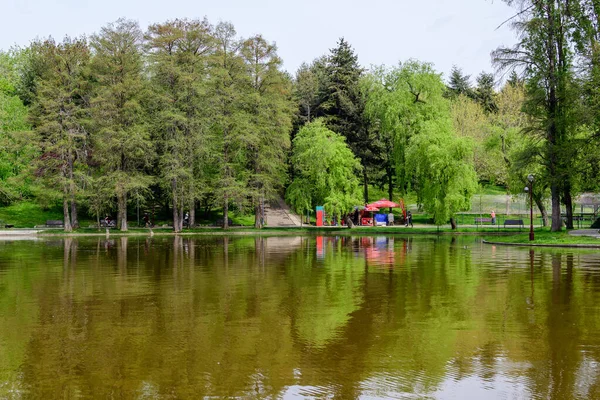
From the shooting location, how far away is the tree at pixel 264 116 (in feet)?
180

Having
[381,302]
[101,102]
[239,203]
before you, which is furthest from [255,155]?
[381,302]

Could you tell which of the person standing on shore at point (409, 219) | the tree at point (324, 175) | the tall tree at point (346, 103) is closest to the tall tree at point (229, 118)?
the tree at point (324, 175)

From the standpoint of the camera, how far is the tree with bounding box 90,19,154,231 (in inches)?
1970

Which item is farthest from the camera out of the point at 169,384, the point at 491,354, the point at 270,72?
the point at 270,72

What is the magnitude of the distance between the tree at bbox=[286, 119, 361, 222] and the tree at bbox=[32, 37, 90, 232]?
63.7ft

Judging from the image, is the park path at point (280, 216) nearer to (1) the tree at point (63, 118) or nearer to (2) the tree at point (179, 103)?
(2) the tree at point (179, 103)

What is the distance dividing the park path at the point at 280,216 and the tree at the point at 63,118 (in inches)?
768

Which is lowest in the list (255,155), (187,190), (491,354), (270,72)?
(491,354)

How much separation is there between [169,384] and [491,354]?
4488 mm

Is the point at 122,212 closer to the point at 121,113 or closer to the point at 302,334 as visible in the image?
the point at 121,113

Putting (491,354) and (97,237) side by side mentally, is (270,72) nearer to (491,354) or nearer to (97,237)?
Answer: (97,237)

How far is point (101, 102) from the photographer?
A: 169ft

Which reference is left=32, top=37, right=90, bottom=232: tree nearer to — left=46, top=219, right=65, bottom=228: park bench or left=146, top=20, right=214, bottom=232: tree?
left=46, top=219, right=65, bottom=228: park bench

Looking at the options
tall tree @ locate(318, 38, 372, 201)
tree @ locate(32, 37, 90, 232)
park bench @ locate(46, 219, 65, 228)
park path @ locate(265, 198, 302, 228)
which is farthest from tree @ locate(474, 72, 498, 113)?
park bench @ locate(46, 219, 65, 228)
